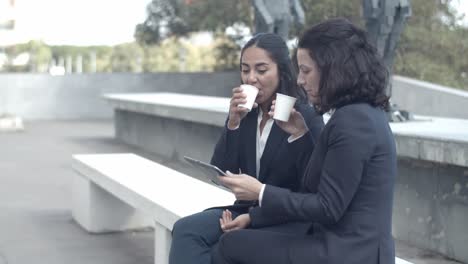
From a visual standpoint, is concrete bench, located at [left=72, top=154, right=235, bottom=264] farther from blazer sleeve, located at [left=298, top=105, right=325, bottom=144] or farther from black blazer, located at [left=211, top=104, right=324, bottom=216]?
blazer sleeve, located at [left=298, top=105, right=325, bottom=144]

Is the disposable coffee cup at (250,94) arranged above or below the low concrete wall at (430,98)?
above

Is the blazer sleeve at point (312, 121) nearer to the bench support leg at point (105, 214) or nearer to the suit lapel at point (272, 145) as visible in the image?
the suit lapel at point (272, 145)

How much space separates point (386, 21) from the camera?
8445mm

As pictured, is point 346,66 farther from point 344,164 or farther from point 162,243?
point 162,243

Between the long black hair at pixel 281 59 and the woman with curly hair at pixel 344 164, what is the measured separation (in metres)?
0.64

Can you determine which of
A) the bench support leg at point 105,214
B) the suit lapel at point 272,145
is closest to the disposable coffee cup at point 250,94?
the suit lapel at point 272,145

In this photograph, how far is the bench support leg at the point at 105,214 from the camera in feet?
23.0

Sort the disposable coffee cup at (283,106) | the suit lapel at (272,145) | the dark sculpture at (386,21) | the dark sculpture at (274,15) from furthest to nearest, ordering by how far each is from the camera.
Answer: the dark sculpture at (274,15), the dark sculpture at (386,21), the suit lapel at (272,145), the disposable coffee cup at (283,106)

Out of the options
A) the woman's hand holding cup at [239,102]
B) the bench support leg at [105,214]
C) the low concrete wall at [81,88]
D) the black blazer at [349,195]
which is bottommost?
the low concrete wall at [81,88]

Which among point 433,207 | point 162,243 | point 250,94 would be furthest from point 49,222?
point 250,94

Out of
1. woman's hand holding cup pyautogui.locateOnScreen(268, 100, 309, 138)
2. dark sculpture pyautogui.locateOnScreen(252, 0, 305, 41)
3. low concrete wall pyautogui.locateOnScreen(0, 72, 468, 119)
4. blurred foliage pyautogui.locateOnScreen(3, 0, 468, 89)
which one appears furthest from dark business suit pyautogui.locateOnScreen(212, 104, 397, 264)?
low concrete wall pyautogui.locateOnScreen(0, 72, 468, 119)

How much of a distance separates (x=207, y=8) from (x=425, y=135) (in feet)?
52.9

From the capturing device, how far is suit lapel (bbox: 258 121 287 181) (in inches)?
145

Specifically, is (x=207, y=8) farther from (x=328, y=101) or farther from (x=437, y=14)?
(x=328, y=101)
